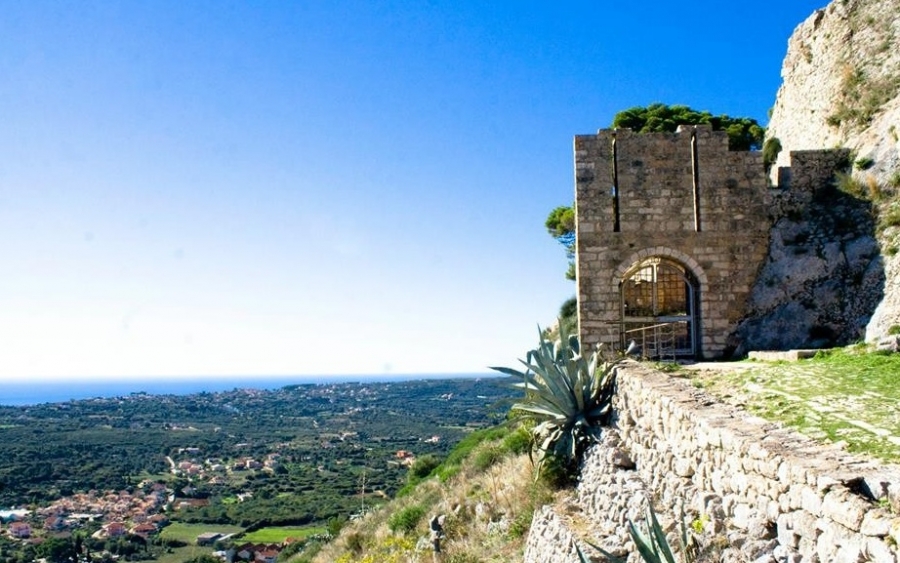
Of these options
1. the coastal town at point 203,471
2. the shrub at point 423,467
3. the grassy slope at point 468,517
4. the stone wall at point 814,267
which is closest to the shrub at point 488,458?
the grassy slope at point 468,517

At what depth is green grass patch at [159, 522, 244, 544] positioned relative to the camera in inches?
1567

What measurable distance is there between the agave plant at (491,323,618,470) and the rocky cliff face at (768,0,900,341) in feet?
15.6

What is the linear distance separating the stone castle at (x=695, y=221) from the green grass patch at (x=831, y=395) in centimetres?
303

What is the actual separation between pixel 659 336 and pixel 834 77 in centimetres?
804

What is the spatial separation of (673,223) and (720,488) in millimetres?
7729

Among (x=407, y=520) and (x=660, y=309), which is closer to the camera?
(x=407, y=520)

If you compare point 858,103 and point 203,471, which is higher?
point 858,103

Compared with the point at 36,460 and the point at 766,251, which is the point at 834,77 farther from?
the point at 36,460

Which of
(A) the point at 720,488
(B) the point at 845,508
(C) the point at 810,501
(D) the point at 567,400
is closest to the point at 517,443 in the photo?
(D) the point at 567,400

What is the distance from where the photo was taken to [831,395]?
6.89m

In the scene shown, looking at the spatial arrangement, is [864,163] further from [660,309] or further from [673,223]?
[660,309]

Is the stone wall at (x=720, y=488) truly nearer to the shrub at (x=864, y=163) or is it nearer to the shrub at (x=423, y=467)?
the shrub at (x=864, y=163)

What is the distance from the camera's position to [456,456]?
19.6m

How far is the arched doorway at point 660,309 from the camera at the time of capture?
520 inches
